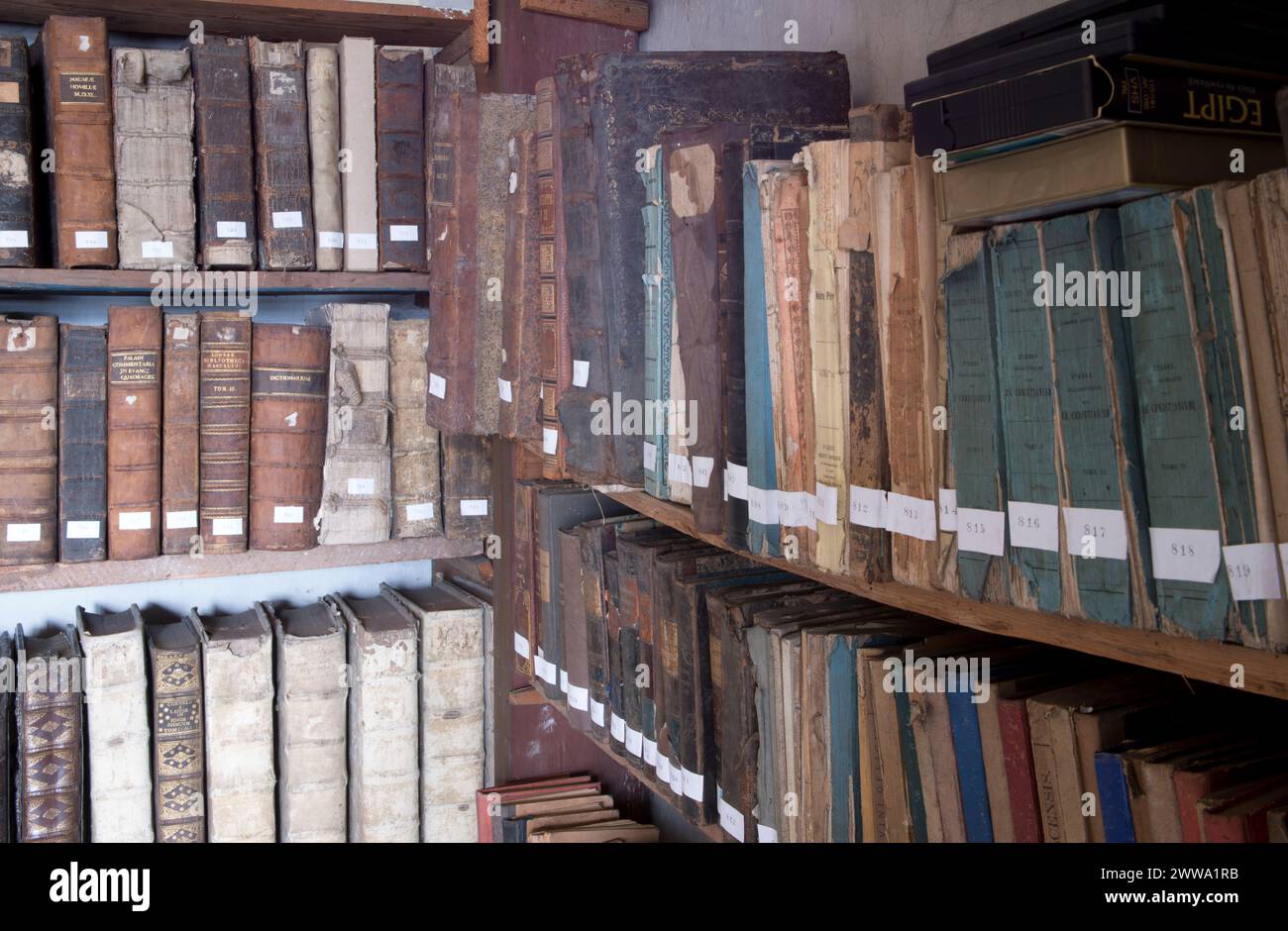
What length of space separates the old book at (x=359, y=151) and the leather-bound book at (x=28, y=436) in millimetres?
532

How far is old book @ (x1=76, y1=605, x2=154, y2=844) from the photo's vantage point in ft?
6.52

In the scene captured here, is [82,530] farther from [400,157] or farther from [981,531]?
[981,531]

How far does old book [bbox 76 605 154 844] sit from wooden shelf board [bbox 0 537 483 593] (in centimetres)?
11

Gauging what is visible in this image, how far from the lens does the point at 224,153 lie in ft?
6.53

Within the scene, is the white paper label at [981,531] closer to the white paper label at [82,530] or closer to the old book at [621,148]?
the old book at [621,148]

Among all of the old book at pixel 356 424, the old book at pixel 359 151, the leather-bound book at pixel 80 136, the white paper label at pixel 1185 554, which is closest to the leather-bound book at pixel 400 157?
the old book at pixel 359 151

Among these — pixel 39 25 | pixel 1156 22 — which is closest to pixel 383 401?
pixel 39 25

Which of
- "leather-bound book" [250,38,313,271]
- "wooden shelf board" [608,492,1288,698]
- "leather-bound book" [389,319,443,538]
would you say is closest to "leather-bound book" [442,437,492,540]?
"leather-bound book" [389,319,443,538]

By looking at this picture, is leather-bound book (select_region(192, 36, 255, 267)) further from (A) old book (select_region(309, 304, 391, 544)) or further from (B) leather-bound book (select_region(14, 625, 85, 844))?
(B) leather-bound book (select_region(14, 625, 85, 844))

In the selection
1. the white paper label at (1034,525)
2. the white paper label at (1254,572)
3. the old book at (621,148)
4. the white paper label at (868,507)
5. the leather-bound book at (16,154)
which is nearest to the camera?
the white paper label at (1254,572)

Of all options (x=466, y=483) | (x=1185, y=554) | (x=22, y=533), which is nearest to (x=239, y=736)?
(x=22, y=533)

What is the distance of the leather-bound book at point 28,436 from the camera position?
1.92m

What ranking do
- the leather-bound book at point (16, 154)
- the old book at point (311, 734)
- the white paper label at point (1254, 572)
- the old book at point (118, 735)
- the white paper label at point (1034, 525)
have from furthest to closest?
the old book at point (311, 734) → the old book at point (118, 735) → the leather-bound book at point (16, 154) → the white paper label at point (1034, 525) → the white paper label at point (1254, 572)

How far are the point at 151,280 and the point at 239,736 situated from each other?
2.75ft
